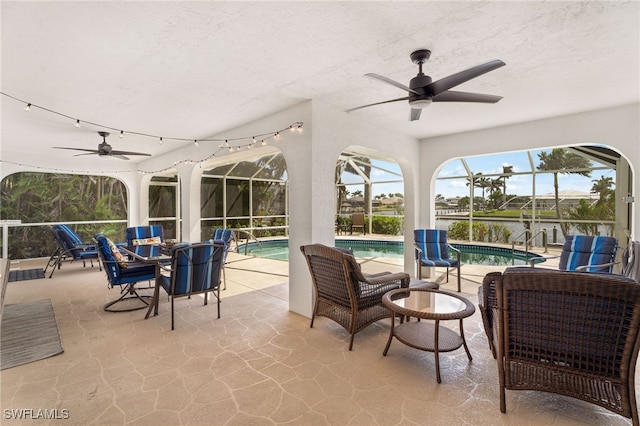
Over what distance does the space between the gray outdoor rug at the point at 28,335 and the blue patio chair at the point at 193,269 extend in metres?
1.08

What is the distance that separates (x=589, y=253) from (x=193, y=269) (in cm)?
530

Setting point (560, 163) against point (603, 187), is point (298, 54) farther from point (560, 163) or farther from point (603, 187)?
point (603, 187)

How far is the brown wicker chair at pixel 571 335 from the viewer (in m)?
1.78

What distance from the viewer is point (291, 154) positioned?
4.13m

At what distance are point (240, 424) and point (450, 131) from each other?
17.5 ft

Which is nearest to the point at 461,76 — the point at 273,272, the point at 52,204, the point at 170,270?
the point at 170,270

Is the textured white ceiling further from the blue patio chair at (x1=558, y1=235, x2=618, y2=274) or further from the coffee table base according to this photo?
the coffee table base

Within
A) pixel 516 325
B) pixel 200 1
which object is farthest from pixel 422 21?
pixel 516 325

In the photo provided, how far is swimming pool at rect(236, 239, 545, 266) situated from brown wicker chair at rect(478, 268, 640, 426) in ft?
20.2

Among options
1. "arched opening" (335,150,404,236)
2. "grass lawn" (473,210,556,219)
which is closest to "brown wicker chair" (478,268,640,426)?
"grass lawn" (473,210,556,219)

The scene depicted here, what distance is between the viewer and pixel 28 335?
3328mm

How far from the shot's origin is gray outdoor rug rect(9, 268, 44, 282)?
234 inches

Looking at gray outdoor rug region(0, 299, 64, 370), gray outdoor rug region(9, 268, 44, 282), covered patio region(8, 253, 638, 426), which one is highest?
gray outdoor rug region(9, 268, 44, 282)

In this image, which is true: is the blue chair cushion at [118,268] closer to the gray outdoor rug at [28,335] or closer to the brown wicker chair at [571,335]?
the gray outdoor rug at [28,335]
